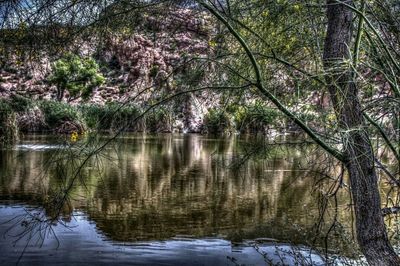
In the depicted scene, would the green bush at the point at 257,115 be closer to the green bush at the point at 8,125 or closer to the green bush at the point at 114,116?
the green bush at the point at 114,116

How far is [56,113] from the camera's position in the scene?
29.6 m

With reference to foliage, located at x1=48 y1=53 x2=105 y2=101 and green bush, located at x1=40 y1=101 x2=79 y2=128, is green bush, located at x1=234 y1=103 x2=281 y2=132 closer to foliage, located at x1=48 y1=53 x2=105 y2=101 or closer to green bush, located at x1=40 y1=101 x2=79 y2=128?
green bush, located at x1=40 y1=101 x2=79 y2=128

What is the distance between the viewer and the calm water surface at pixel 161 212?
6.02 m

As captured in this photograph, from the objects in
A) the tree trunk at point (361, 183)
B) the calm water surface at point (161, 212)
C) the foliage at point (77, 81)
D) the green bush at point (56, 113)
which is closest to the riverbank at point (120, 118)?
the green bush at point (56, 113)

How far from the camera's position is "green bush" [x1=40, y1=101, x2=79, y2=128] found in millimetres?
28812

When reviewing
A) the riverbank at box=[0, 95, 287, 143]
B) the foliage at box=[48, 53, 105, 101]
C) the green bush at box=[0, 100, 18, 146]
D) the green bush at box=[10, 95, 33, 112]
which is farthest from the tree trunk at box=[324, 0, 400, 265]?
the foliage at box=[48, 53, 105, 101]

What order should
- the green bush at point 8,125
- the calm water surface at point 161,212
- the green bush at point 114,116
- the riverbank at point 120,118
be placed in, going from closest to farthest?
the green bush at point 114,116 → the riverbank at point 120,118 → the calm water surface at point 161,212 → the green bush at point 8,125

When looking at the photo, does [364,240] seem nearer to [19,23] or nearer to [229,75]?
[229,75]

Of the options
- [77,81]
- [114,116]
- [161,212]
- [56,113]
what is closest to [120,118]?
[114,116]

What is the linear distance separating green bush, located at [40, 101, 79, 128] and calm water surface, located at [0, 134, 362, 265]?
1345cm

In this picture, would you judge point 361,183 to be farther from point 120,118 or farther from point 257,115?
point 120,118

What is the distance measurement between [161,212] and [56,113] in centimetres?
2139

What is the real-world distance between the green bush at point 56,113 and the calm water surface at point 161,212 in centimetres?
1345

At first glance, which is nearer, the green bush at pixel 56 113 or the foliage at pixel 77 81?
the green bush at pixel 56 113
